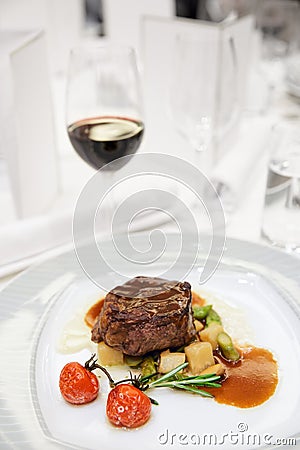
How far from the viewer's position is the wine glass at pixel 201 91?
67.1 inches

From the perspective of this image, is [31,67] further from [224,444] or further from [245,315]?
[224,444]

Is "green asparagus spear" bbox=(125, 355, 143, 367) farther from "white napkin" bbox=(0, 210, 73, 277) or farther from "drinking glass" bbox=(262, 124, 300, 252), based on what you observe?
"drinking glass" bbox=(262, 124, 300, 252)

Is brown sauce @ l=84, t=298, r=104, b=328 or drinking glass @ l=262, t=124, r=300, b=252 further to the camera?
drinking glass @ l=262, t=124, r=300, b=252

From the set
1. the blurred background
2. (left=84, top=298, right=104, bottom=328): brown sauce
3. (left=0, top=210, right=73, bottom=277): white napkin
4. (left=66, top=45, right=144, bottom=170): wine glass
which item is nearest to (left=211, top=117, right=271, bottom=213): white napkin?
the blurred background

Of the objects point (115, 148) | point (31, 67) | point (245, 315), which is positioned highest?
point (31, 67)

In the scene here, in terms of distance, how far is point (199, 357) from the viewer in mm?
1126

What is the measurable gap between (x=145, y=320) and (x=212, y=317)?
0.20 meters

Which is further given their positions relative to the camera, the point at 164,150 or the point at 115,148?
the point at 164,150

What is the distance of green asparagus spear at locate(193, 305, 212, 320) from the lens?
1276 millimetres

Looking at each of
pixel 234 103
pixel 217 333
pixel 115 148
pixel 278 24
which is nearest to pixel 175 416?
pixel 217 333

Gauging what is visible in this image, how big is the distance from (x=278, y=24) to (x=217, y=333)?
6.86 ft

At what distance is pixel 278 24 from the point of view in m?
2.83

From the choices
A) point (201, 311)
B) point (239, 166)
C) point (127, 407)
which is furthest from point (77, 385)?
point (239, 166)

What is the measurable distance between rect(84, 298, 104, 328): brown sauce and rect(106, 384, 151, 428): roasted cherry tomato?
297 millimetres
